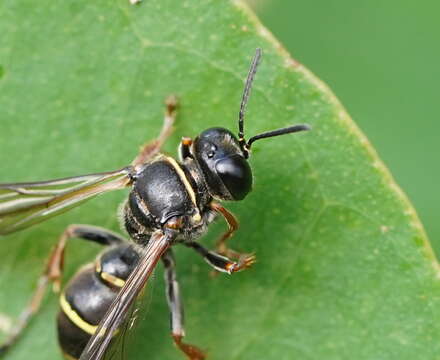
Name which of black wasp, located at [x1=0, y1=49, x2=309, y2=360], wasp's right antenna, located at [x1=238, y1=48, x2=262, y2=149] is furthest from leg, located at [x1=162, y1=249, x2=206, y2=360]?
wasp's right antenna, located at [x1=238, y1=48, x2=262, y2=149]

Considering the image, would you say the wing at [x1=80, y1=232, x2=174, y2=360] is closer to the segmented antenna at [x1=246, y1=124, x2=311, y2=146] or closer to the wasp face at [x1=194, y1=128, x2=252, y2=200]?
the wasp face at [x1=194, y1=128, x2=252, y2=200]

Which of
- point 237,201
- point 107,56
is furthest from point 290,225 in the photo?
point 107,56

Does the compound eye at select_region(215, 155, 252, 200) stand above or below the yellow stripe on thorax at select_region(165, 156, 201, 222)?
below

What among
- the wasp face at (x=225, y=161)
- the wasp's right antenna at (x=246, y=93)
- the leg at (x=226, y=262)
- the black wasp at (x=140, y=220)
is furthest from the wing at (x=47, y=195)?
the wasp's right antenna at (x=246, y=93)

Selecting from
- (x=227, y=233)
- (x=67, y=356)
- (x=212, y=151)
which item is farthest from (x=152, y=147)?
(x=67, y=356)

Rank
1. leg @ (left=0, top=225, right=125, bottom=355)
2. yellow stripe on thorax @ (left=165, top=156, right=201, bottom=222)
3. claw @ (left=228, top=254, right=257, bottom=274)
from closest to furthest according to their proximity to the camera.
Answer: yellow stripe on thorax @ (left=165, top=156, right=201, bottom=222) → claw @ (left=228, top=254, right=257, bottom=274) → leg @ (left=0, top=225, right=125, bottom=355)

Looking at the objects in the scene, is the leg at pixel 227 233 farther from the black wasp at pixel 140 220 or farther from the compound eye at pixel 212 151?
the compound eye at pixel 212 151
